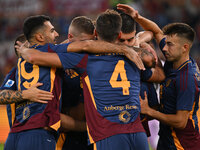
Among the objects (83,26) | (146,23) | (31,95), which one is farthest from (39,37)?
(146,23)

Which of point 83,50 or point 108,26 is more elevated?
point 108,26

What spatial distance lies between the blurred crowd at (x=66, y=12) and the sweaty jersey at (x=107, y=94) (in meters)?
11.7

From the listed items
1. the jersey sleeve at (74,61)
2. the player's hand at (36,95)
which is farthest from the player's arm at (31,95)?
the jersey sleeve at (74,61)

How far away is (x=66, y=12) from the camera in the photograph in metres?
19.2

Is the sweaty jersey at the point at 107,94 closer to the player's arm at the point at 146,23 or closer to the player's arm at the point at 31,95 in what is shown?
the player's arm at the point at 31,95

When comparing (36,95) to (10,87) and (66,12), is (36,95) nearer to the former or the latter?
(10,87)

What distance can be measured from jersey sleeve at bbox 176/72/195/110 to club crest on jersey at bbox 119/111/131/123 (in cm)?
90

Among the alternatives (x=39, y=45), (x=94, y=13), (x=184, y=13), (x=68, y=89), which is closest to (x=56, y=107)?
(x=68, y=89)

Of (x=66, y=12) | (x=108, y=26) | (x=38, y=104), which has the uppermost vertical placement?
(x=66, y=12)

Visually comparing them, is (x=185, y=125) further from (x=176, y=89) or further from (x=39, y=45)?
(x=39, y=45)

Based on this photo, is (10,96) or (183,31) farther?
(183,31)

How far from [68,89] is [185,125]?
167 centimetres

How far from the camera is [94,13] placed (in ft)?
62.5

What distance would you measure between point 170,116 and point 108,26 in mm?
1518
